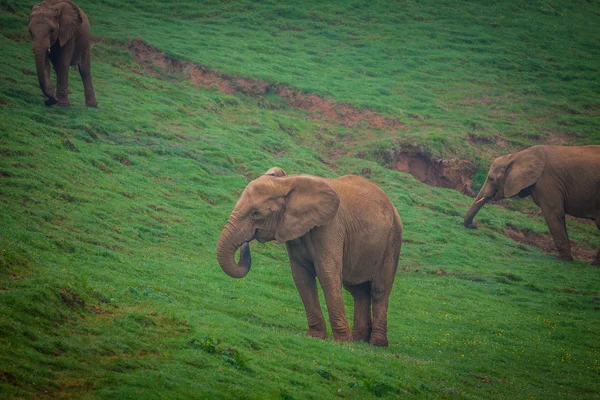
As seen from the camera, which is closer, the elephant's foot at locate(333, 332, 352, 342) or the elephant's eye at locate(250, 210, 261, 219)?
the elephant's eye at locate(250, 210, 261, 219)

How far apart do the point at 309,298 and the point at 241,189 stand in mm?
16387

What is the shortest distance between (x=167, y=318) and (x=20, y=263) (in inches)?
149

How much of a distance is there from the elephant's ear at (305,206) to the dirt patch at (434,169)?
27.1 meters

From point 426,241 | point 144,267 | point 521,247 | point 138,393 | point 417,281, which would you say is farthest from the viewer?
point 521,247

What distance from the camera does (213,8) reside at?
220ft

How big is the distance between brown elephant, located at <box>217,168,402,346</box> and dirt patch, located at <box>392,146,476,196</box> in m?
24.9

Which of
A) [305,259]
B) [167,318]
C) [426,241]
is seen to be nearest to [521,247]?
[426,241]

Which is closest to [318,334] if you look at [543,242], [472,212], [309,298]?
[309,298]

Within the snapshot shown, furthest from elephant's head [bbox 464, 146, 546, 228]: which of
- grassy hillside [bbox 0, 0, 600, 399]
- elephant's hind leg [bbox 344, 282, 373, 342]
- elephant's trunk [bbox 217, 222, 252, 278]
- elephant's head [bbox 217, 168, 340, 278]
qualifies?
elephant's trunk [bbox 217, 222, 252, 278]

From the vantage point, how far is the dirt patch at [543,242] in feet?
128

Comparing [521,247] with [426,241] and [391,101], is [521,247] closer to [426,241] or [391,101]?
[426,241]

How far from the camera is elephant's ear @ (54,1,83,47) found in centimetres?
3428

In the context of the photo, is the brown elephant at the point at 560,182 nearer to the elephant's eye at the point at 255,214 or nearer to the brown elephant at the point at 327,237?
the brown elephant at the point at 327,237

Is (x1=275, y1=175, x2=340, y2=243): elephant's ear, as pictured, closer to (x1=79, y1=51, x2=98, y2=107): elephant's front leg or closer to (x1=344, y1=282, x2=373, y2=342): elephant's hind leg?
(x1=344, y1=282, x2=373, y2=342): elephant's hind leg
